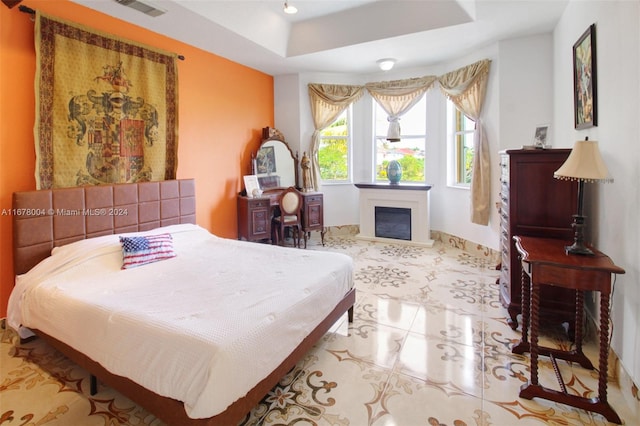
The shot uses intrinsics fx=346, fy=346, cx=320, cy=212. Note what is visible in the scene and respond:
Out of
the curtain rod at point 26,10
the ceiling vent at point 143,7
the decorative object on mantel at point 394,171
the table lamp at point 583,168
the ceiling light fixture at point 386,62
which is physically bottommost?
the table lamp at point 583,168

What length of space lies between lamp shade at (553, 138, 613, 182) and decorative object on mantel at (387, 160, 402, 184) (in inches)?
140

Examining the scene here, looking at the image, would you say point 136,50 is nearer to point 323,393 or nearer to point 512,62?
point 323,393

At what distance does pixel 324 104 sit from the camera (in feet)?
18.6

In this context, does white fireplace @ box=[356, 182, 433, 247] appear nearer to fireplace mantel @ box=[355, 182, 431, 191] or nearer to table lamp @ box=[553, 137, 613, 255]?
fireplace mantel @ box=[355, 182, 431, 191]

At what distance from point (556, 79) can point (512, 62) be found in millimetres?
595

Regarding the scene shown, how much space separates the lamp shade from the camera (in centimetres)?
192

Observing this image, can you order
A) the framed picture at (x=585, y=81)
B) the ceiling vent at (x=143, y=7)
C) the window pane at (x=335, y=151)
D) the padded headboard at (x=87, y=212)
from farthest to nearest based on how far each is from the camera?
1. the window pane at (x=335, y=151)
2. the ceiling vent at (x=143, y=7)
3. the padded headboard at (x=87, y=212)
4. the framed picture at (x=585, y=81)

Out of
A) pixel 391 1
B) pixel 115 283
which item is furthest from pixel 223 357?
pixel 391 1

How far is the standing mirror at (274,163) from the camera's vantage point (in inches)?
205

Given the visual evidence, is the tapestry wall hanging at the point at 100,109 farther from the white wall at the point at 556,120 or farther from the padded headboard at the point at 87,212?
the white wall at the point at 556,120

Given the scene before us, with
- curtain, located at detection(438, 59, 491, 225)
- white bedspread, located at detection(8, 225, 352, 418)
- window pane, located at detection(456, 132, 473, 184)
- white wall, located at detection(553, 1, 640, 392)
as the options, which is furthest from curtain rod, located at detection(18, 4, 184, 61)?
window pane, located at detection(456, 132, 473, 184)

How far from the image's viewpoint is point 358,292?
3.53 m

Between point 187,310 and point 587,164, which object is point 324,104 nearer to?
point 587,164

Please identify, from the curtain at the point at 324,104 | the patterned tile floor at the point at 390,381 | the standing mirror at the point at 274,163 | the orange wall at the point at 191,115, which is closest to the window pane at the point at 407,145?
the curtain at the point at 324,104
